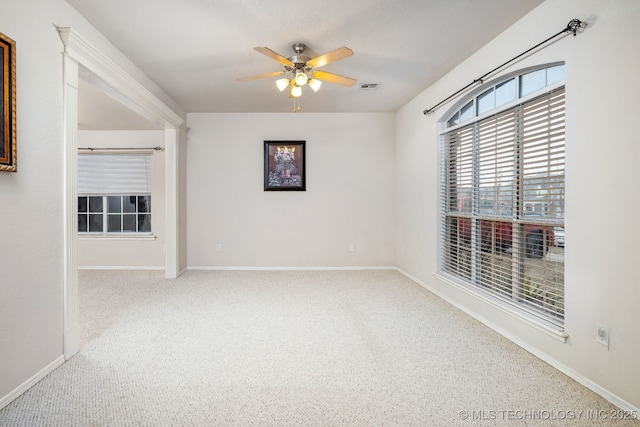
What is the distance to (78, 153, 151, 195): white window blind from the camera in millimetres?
5535

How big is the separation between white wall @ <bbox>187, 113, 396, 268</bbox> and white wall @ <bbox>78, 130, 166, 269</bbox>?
2.71 feet

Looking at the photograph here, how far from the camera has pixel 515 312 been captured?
2.50m

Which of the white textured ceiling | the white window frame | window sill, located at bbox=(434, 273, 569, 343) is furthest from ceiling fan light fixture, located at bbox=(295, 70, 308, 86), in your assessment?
the white window frame

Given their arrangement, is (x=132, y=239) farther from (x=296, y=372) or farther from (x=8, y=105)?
(x=296, y=372)

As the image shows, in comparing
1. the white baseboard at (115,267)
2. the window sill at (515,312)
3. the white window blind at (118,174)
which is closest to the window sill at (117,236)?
the white baseboard at (115,267)

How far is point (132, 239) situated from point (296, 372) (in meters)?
4.68

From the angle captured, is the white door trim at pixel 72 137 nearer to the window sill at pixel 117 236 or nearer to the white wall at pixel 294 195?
the white wall at pixel 294 195

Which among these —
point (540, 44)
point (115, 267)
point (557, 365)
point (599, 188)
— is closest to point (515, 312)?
point (557, 365)

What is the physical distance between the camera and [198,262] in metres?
5.12

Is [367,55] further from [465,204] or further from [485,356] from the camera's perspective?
[485,356]

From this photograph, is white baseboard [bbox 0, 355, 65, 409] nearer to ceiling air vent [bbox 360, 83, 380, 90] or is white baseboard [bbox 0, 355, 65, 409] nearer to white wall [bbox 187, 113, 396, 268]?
white wall [bbox 187, 113, 396, 268]

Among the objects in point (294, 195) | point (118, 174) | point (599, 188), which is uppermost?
point (118, 174)

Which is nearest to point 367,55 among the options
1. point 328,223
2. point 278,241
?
point 328,223

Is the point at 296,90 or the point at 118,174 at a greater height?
the point at 296,90
